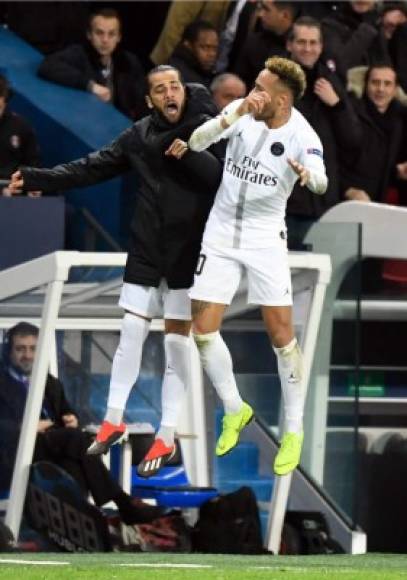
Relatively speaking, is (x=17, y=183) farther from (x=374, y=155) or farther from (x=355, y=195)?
(x=374, y=155)

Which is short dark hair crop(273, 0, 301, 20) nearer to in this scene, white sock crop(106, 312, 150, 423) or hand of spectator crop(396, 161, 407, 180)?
hand of spectator crop(396, 161, 407, 180)

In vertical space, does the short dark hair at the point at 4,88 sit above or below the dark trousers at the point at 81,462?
above

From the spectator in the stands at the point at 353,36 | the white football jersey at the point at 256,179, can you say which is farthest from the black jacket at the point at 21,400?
the white football jersey at the point at 256,179

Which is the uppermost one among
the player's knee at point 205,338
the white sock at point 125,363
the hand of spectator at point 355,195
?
the hand of spectator at point 355,195

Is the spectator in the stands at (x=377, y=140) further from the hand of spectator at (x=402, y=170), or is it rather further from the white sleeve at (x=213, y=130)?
the white sleeve at (x=213, y=130)

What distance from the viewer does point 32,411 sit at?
18.8 metres

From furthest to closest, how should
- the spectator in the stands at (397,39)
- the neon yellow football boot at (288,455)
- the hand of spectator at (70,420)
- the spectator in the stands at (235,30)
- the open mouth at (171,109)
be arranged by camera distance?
the spectator in the stands at (397,39) → the spectator in the stands at (235,30) → the hand of spectator at (70,420) → the neon yellow football boot at (288,455) → the open mouth at (171,109)

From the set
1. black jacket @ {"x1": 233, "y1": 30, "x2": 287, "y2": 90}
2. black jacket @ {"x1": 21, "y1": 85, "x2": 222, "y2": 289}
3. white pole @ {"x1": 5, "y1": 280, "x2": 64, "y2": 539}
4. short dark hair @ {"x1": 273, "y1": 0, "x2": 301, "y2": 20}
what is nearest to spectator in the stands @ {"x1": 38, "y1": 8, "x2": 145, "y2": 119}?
black jacket @ {"x1": 233, "y1": 30, "x2": 287, "y2": 90}

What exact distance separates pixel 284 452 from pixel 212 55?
17.4 feet

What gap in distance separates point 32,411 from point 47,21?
4.98 meters

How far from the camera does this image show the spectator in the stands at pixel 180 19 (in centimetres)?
2131

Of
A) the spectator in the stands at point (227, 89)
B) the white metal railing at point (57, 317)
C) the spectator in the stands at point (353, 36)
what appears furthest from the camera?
the spectator in the stands at point (353, 36)

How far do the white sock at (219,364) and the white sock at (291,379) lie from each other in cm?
31

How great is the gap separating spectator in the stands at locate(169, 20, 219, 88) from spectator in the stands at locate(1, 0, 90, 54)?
1927mm
